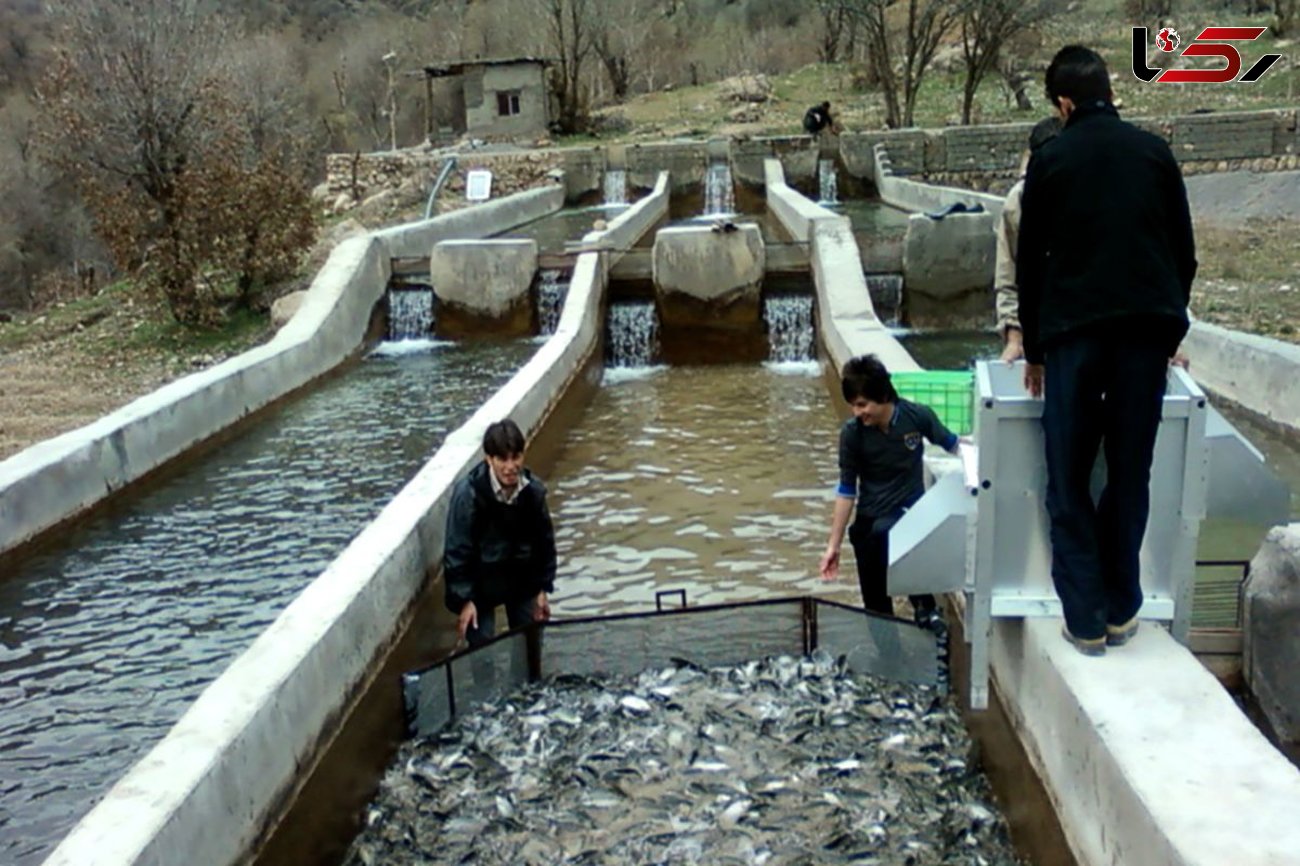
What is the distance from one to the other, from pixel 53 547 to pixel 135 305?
11.0 metres

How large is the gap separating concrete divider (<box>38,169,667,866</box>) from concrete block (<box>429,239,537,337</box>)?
892 cm

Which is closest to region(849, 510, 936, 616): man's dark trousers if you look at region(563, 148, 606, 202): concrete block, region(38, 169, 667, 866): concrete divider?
region(38, 169, 667, 866): concrete divider

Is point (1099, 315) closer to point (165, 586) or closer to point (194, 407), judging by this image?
point (165, 586)

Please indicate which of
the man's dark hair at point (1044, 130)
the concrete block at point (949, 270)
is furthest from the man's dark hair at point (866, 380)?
the concrete block at point (949, 270)

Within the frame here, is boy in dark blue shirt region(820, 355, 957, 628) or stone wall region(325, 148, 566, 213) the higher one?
stone wall region(325, 148, 566, 213)

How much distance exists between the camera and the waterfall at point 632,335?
50.6ft

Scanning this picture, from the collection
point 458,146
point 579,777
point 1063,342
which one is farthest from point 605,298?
point 458,146

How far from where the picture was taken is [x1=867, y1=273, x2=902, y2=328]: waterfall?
53.1 ft

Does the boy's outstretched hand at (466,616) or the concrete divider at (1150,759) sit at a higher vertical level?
the concrete divider at (1150,759)

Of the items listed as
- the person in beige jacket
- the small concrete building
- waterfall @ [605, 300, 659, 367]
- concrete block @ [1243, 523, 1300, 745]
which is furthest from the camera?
the small concrete building

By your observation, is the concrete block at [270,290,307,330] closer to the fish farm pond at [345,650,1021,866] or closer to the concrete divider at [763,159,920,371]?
the concrete divider at [763,159,920,371]

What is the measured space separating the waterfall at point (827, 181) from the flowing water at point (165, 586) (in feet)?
62.9

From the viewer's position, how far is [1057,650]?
4090mm
